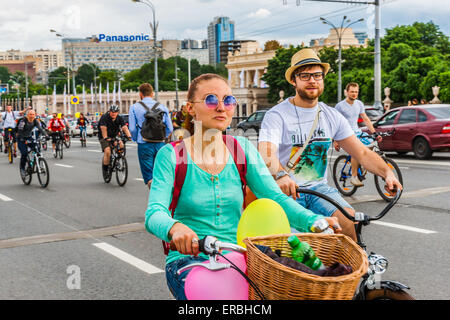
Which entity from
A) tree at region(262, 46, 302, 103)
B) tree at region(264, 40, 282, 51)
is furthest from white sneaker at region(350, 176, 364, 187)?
tree at region(264, 40, 282, 51)

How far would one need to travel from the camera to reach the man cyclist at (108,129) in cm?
1277

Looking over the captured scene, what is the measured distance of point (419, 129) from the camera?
17016mm

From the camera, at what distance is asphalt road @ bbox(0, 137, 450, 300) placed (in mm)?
5118

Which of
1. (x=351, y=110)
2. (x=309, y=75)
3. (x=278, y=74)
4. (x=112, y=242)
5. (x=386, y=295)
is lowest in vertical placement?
(x=112, y=242)

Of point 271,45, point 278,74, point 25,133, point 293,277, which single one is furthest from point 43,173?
point 271,45

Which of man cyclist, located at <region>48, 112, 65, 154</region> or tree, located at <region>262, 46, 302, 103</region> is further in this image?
tree, located at <region>262, 46, 302, 103</region>

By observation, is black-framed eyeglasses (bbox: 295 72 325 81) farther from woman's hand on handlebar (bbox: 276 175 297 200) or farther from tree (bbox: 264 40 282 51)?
tree (bbox: 264 40 282 51)

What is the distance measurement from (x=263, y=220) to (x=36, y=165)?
11307 mm

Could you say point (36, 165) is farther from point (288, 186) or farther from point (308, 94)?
point (288, 186)

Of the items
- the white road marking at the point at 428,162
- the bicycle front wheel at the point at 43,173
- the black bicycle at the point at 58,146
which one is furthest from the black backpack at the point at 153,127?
the black bicycle at the point at 58,146

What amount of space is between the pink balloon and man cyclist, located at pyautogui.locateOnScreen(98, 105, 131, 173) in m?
10.6

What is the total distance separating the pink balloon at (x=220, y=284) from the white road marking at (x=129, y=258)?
11.1 feet

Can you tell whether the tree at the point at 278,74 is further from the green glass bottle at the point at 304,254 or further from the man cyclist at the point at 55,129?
the green glass bottle at the point at 304,254
